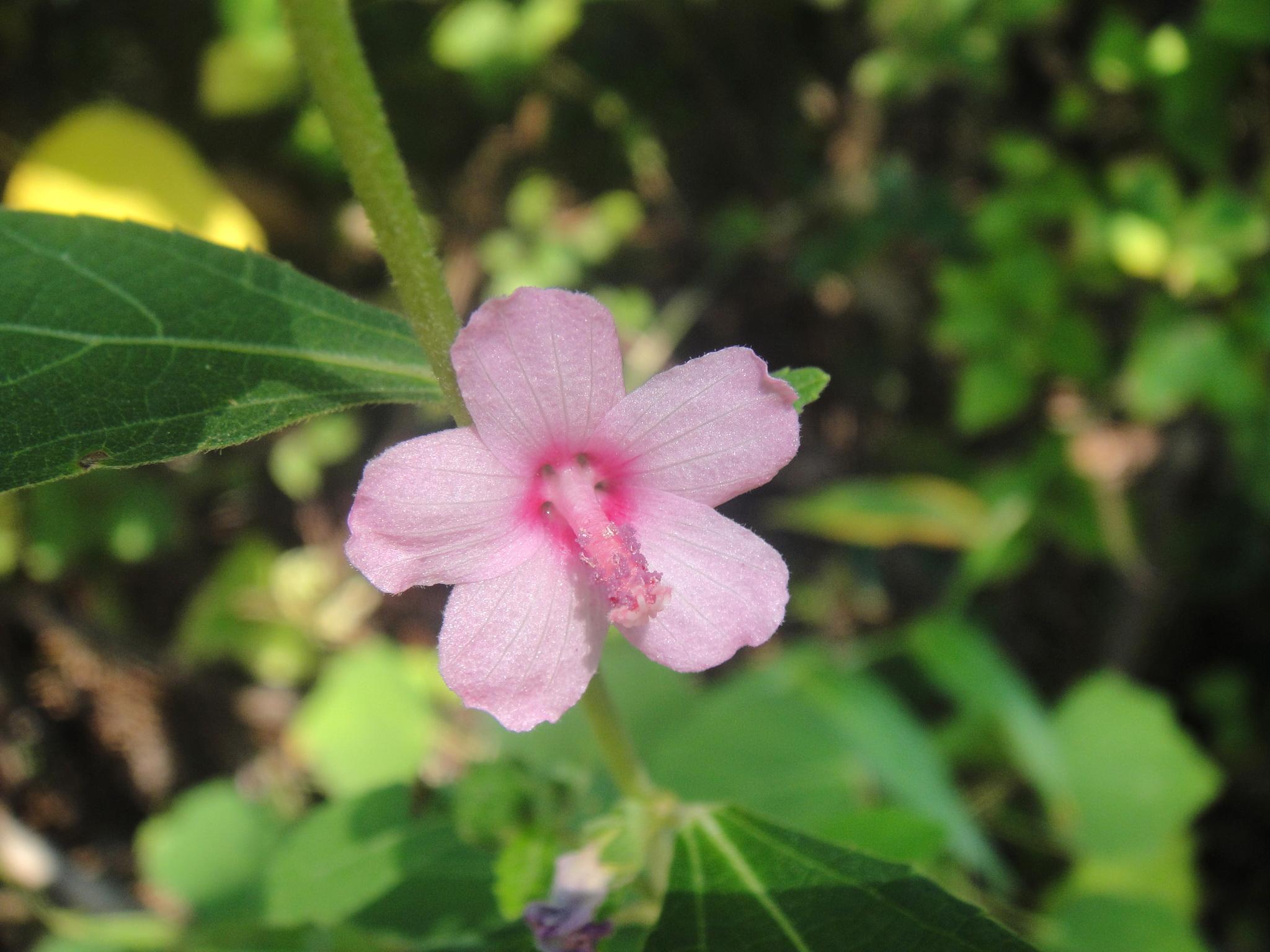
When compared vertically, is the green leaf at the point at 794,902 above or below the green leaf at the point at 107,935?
below

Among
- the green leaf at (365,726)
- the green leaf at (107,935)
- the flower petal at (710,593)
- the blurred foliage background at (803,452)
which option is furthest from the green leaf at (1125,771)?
the green leaf at (107,935)

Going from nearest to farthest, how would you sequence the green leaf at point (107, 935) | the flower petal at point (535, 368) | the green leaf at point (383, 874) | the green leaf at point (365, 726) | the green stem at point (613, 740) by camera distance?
the flower petal at point (535, 368), the green stem at point (613, 740), the green leaf at point (383, 874), the green leaf at point (107, 935), the green leaf at point (365, 726)

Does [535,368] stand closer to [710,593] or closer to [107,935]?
[710,593]

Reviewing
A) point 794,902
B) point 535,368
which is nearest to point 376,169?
point 535,368

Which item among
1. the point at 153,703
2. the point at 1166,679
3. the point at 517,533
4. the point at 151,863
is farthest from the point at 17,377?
the point at 1166,679

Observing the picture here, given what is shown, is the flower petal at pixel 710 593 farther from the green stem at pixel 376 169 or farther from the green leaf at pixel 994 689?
the green leaf at pixel 994 689

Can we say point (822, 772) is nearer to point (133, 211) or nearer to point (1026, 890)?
point (1026, 890)

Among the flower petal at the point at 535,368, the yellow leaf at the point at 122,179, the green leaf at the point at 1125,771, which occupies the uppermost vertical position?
the yellow leaf at the point at 122,179

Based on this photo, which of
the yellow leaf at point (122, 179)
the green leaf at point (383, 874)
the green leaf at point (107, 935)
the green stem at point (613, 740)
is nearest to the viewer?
the green stem at point (613, 740)
